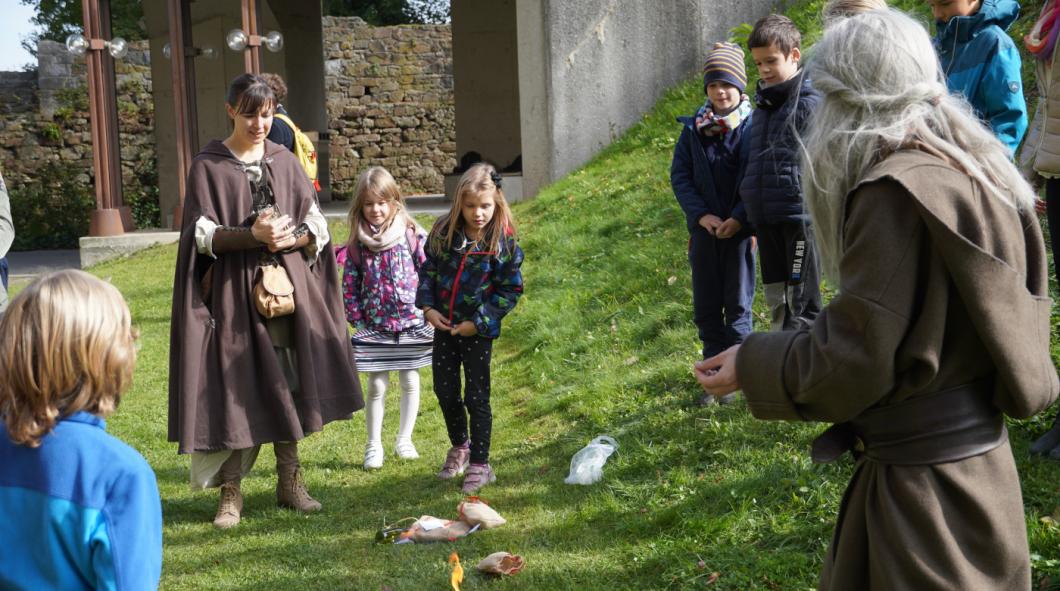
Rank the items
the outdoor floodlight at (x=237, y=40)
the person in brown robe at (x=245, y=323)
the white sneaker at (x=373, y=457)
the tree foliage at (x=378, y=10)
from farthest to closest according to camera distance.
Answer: the tree foliage at (x=378, y=10), the outdoor floodlight at (x=237, y=40), the white sneaker at (x=373, y=457), the person in brown robe at (x=245, y=323)

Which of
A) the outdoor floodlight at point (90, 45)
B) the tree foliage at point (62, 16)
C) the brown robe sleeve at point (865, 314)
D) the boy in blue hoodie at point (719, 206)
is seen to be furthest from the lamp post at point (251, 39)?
the tree foliage at point (62, 16)

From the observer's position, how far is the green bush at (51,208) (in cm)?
2231

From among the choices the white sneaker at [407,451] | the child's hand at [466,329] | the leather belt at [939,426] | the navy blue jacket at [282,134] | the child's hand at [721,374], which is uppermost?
the navy blue jacket at [282,134]

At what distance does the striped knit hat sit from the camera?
5680 millimetres

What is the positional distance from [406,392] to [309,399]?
1.19m

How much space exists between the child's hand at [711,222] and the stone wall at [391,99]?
1939cm

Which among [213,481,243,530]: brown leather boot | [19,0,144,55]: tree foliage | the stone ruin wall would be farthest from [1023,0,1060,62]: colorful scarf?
[19,0,144,55]: tree foliage

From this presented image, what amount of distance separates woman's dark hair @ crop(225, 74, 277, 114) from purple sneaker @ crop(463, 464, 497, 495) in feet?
6.87

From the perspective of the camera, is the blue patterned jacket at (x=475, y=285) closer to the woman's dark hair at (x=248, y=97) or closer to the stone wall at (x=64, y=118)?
the woman's dark hair at (x=248, y=97)

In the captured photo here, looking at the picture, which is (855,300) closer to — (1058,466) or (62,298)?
(62,298)

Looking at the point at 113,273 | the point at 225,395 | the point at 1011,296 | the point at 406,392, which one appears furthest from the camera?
the point at 113,273

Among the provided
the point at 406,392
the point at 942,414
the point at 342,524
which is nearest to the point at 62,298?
the point at 942,414

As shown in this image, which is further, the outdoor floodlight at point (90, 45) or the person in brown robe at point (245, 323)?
the outdoor floodlight at point (90, 45)

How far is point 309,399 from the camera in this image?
17.3 ft
